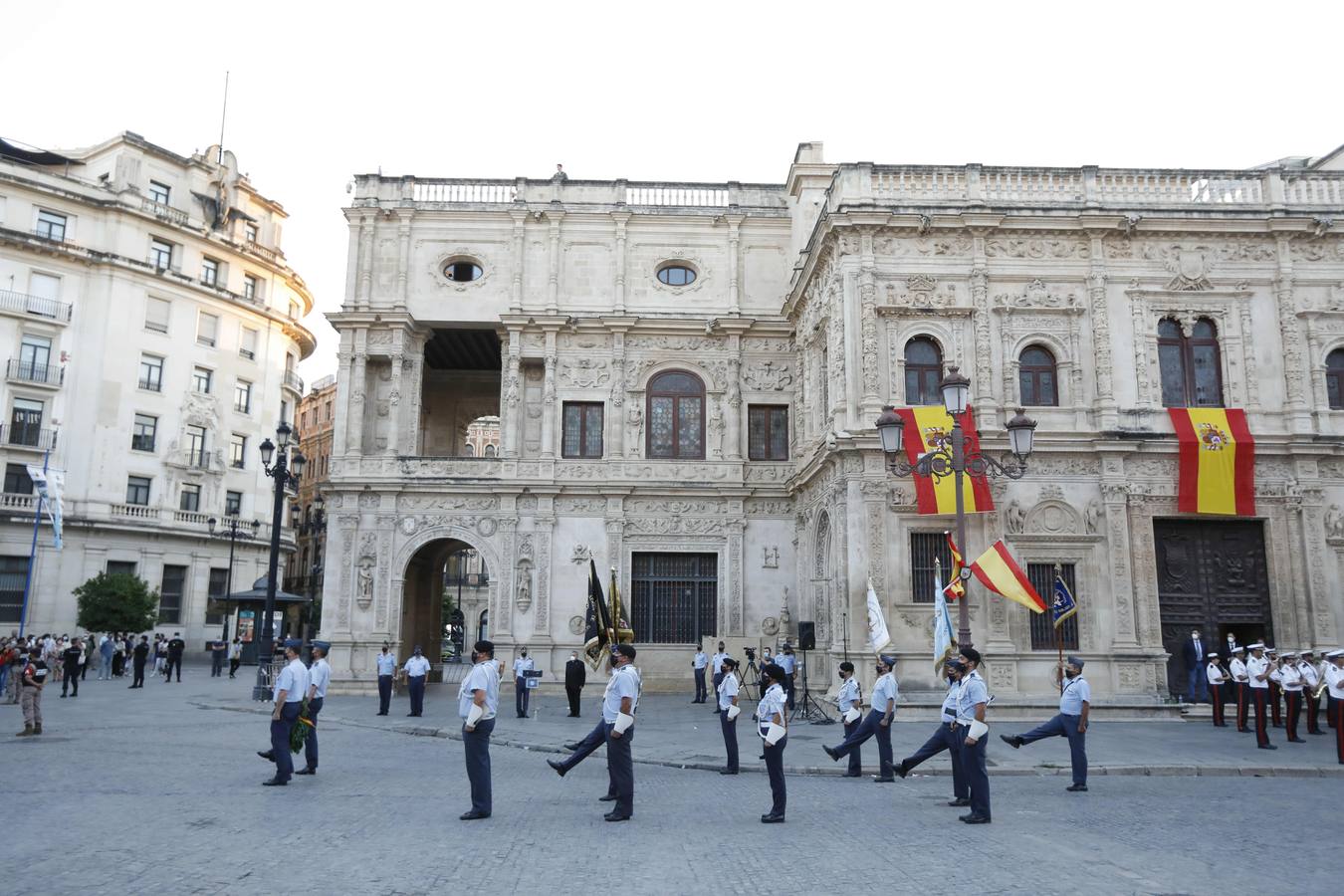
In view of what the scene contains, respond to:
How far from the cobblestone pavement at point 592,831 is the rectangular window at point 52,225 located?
36.5 meters

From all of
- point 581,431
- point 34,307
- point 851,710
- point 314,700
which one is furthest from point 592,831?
point 34,307

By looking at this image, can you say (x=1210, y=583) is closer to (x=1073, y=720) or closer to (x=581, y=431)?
(x=1073, y=720)

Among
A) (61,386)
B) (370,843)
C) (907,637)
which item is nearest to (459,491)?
(907,637)

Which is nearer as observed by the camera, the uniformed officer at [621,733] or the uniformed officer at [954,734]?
the uniformed officer at [621,733]

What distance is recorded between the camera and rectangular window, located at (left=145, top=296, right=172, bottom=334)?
4706 centimetres

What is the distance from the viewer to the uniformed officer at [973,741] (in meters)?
10.4

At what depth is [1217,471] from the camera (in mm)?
23469

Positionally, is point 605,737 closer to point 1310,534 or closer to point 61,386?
point 1310,534

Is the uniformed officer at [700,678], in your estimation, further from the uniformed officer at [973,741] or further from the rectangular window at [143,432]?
the rectangular window at [143,432]

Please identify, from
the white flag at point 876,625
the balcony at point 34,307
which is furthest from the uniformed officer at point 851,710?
the balcony at point 34,307

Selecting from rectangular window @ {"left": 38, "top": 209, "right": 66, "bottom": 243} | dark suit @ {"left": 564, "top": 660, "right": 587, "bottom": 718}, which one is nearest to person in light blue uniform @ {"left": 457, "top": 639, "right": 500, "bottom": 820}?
dark suit @ {"left": 564, "top": 660, "right": 587, "bottom": 718}

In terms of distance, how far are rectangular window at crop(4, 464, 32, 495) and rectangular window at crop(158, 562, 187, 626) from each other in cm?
666

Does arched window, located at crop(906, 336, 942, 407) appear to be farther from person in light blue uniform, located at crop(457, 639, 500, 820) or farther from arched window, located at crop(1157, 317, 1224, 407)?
person in light blue uniform, located at crop(457, 639, 500, 820)

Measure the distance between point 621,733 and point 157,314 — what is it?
45.1m
